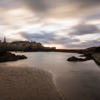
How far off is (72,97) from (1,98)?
3.22 metres

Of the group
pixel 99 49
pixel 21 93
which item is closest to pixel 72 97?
pixel 21 93

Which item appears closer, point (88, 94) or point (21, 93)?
point (21, 93)

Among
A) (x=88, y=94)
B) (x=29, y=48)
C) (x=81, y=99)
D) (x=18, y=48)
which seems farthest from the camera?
(x=29, y=48)

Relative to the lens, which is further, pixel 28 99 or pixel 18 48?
pixel 18 48

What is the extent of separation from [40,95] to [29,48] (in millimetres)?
151123

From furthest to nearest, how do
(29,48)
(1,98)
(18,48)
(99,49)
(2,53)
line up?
(29,48), (18,48), (99,49), (2,53), (1,98)

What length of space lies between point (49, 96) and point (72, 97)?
1129 millimetres

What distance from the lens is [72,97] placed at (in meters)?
4.96

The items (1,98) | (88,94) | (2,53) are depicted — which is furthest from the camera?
(2,53)

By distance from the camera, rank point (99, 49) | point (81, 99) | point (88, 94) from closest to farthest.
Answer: point (81, 99), point (88, 94), point (99, 49)

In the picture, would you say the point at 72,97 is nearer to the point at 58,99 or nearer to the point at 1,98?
the point at 58,99

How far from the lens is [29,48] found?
15288cm

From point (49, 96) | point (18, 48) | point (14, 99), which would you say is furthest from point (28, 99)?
point (18, 48)

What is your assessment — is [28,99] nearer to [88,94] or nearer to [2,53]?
[88,94]
